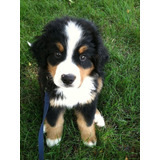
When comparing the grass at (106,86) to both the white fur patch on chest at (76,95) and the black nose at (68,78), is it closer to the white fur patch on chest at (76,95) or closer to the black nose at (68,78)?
the white fur patch on chest at (76,95)

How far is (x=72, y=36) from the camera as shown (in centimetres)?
180

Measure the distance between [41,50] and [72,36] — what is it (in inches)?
16.3

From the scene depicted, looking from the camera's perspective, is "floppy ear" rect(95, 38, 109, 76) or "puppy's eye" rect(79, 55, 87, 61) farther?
"floppy ear" rect(95, 38, 109, 76)

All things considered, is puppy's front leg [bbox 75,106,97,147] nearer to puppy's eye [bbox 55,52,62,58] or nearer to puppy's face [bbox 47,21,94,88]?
puppy's face [bbox 47,21,94,88]

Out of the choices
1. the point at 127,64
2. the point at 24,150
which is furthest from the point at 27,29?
the point at 24,150

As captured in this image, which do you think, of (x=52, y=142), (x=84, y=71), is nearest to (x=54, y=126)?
(x=52, y=142)

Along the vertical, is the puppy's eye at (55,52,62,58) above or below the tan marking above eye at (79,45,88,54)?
below

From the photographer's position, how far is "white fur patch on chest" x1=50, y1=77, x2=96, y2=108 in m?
2.24

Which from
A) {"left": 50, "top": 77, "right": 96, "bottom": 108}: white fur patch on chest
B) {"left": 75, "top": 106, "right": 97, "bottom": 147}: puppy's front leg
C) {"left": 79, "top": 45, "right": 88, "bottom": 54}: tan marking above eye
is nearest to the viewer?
{"left": 79, "top": 45, "right": 88, "bottom": 54}: tan marking above eye

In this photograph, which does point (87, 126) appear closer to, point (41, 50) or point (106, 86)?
point (106, 86)

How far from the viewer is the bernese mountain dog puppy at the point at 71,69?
180 cm

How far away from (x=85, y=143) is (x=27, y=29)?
220 centimetres

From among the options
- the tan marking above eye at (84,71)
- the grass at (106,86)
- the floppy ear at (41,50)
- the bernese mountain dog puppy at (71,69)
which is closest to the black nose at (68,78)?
the bernese mountain dog puppy at (71,69)

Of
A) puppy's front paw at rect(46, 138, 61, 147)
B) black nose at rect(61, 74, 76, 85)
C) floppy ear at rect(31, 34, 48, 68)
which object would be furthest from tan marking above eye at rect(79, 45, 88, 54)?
puppy's front paw at rect(46, 138, 61, 147)
